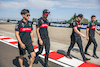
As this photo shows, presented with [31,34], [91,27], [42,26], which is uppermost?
[42,26]

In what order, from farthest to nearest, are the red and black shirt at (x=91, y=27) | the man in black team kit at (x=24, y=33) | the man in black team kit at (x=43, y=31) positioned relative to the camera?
the red and black shirt at (x=91, y=27), the man in black team kit at (x=43, y=31), the man in black team kit at (x=24, y=33)

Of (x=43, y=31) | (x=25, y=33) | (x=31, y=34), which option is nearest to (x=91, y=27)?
(x=43, y=31)

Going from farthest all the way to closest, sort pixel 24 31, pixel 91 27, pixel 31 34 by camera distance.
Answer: pixel 91 27
pixel 31 34
pixel 24 31

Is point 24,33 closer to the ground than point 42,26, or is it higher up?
closer to the ground

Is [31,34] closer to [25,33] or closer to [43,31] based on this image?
[25,33]

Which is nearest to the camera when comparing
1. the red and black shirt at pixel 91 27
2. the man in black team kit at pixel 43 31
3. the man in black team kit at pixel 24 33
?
the man in black team kit at pixel 24 33

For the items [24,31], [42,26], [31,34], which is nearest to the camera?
[24,31]

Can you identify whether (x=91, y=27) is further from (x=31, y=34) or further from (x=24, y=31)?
(x=24, y=31)

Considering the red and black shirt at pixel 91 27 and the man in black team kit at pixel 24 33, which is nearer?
the man in black team kit at pixel 24 33

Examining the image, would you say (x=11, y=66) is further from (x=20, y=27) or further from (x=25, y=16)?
(x=25, y=16)

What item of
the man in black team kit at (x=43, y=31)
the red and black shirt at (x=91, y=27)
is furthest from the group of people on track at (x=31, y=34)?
the red and black shirt at (x=91, y=27)

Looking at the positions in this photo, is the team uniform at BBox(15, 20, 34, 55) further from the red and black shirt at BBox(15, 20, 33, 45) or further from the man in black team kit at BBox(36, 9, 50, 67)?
the man in black team kit at BBox(36, 9, 50, 67)

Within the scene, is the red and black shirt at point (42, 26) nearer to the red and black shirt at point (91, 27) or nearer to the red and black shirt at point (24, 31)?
the red and black shirt at point (24, 31)

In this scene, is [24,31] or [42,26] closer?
[24,31]
